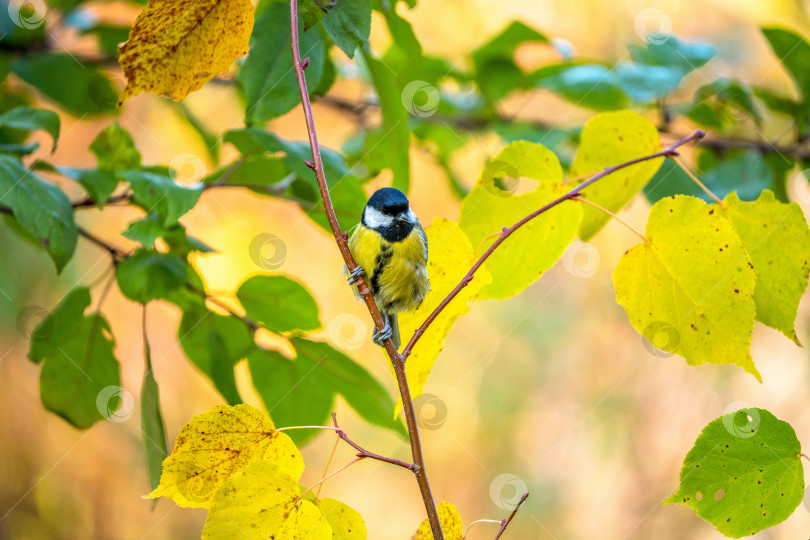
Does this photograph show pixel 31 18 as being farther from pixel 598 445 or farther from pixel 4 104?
pixel 598 445

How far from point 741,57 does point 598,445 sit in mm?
1606

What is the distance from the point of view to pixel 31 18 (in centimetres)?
113

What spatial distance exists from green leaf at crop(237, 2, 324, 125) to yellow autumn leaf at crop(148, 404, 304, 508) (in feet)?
1.10

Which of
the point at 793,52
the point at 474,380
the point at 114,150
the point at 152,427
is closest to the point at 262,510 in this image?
the point at 152,427

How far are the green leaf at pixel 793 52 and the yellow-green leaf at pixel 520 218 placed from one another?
685 mm

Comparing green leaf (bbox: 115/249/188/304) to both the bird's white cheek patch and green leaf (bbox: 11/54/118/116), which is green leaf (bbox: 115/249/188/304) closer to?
the bird's white cheek patch

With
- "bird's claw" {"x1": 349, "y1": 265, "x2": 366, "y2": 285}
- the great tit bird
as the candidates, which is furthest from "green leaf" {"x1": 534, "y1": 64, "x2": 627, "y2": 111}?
"bird's claw" {"x1": 349, "y1": 265, "x2": 366, "y2": 285}

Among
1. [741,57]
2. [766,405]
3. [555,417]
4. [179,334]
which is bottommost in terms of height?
[555,417]

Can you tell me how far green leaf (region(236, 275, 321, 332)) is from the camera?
82 cm

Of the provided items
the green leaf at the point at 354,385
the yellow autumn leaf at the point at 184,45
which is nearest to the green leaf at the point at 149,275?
the green leaf at the point at 354,385

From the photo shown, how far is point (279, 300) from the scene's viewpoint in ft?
2.72

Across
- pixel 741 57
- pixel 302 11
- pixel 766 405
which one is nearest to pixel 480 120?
pixel 302 11

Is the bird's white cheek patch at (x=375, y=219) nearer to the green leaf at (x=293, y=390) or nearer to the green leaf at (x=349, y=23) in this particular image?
the green leaf at (x=293, y=390)

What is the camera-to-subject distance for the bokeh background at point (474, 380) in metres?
2.17
